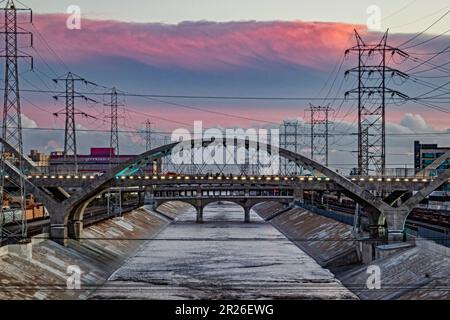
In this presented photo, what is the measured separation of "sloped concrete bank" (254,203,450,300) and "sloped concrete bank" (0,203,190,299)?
26.7m

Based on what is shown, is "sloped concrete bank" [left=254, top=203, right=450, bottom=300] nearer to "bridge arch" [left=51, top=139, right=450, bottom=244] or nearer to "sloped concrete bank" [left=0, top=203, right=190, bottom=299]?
"bridge arch" [left=51, top=139, right=450, bottom=244]

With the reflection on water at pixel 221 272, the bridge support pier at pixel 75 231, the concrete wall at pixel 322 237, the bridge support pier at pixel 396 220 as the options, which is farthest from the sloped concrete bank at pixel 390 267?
the bridge support pier at pixel 75 231

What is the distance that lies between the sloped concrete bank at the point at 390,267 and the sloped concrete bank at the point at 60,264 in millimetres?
26709

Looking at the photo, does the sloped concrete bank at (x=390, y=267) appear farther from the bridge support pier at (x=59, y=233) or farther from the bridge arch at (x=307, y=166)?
the bridge support pier at (x=59, y=233)

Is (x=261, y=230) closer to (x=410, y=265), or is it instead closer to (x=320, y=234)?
(x=320, y=234)

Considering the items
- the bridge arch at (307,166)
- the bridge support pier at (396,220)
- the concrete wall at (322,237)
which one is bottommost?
the concrete wall at (322,237)

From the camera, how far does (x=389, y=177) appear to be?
3182 inches

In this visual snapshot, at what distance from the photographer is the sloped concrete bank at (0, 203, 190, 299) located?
61156 millimetres

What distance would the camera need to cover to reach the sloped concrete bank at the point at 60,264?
6116cm

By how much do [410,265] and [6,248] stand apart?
3871 centimetres

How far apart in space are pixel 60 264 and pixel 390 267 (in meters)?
34.4

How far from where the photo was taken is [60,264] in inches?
2872

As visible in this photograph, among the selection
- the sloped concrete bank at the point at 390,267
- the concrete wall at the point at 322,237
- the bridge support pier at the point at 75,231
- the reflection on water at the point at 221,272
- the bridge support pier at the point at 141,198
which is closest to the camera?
the sloped concrete bank at the point at 390,267

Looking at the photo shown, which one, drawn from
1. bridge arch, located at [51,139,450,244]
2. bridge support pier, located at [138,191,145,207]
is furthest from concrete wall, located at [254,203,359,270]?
bridge support pier, located at [138,191,145,207]
